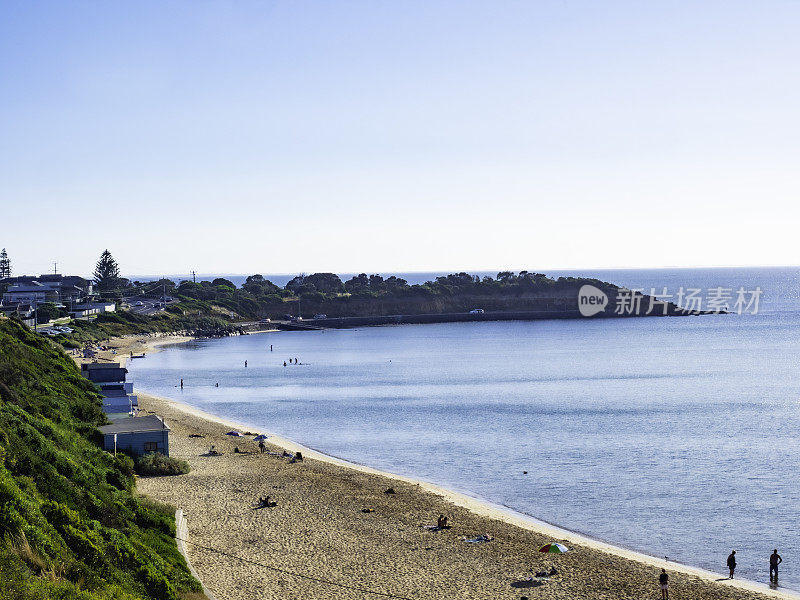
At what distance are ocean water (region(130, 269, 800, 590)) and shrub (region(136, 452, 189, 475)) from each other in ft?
34.9

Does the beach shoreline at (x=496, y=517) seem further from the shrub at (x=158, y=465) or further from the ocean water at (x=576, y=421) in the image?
the shrub at (x=158, y=465)

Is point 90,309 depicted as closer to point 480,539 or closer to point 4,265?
point 4,265

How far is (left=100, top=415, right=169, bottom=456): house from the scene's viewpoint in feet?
109

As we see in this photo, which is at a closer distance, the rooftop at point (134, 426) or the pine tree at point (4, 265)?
the rooftop at point (134, 426)

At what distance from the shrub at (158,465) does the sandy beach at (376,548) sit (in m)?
0.65

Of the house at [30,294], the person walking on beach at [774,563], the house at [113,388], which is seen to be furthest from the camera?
the house at [30,294]

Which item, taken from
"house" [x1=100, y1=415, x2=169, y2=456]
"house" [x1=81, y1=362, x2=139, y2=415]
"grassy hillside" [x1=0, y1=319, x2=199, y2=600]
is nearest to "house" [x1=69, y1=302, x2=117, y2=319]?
"house" [x1=81, y1=362, x2=139, y2=415]

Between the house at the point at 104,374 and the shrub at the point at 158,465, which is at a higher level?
the house at the point at 104,374

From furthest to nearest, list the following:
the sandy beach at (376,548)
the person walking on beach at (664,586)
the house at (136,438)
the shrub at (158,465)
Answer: the shrub at (158,465)
the house at (136,438)
the sandy beach at (376,548)
the person walking on beach at (664,586)

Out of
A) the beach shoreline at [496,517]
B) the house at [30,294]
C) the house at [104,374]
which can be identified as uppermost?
the house at [30,294]

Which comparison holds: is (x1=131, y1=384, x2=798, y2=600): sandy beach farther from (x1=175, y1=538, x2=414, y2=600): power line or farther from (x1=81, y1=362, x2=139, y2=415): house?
(x1=81, y1=362, x2=139, y2=415): house

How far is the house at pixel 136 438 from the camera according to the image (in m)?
33.1

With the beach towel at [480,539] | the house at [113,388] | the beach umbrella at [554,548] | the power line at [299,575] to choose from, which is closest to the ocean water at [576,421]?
the beach umbrella at [554,548]

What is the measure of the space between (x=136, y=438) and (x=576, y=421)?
30.5m
